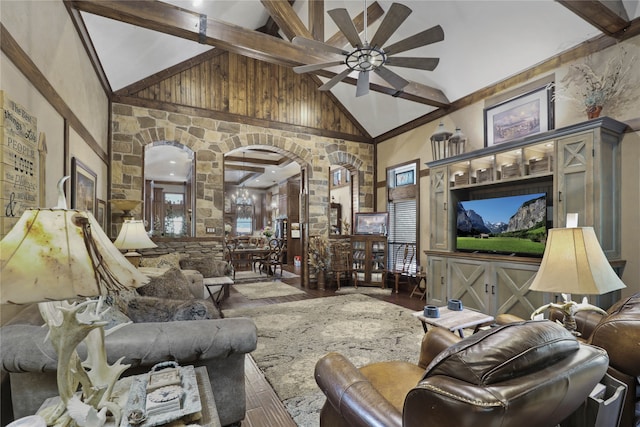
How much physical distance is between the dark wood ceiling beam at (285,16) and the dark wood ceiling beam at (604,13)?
2.74 meters

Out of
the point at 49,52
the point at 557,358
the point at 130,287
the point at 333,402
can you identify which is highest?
the point at 49,52

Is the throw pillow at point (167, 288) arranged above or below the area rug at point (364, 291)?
above

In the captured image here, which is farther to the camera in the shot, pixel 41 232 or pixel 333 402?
pixel 333 402

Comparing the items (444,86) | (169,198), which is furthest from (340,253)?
(169,198)

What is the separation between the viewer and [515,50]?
3.95 meters

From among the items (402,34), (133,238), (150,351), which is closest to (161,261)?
(133,238)

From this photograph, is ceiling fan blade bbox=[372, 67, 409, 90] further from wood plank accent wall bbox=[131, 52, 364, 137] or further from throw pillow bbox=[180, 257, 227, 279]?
throw pillow bbox=[180, 257, 227, 279]

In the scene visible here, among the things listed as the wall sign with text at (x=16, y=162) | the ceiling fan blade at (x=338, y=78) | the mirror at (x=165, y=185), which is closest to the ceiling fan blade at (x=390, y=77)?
the ceiling fan blade at (x=338, y=78)

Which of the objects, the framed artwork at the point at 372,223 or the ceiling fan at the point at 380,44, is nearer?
the ceiling fan at the point at 380,44

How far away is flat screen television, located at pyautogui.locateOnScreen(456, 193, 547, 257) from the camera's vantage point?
3.59 meters

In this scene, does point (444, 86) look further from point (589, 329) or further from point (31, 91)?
point (31, 91)

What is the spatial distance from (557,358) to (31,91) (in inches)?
121

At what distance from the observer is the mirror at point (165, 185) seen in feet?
25.8

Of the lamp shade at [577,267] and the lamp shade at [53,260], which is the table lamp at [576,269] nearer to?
the lamp shade at [577,267]
